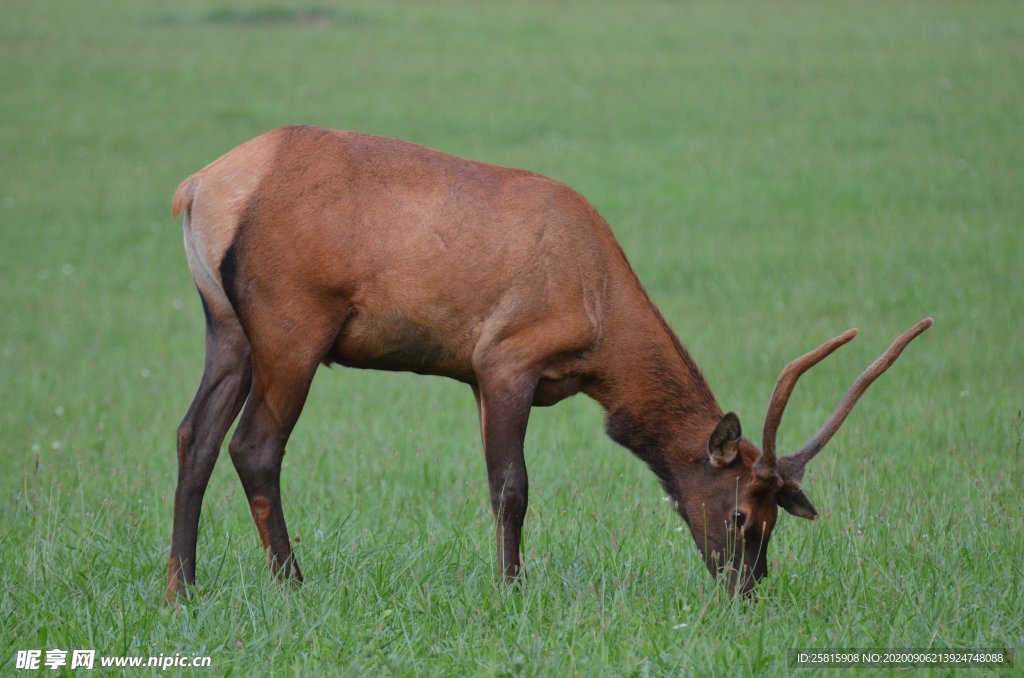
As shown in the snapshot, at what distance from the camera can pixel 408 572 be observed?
232 inches

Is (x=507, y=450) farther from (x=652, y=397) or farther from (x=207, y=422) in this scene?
(x=207, y=422)

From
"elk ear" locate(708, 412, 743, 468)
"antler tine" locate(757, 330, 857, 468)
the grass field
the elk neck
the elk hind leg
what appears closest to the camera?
the grass field

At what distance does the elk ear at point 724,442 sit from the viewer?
18.7 ft

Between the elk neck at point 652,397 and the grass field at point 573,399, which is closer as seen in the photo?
the grass field at point 573,399

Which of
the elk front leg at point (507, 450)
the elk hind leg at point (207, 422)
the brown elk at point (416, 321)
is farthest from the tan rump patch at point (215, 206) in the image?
the elk front leg at point (507, 450)

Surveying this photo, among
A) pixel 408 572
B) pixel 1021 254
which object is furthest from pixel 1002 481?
pixel 1021 254

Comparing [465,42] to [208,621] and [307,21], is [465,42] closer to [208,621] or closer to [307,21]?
[307,21]

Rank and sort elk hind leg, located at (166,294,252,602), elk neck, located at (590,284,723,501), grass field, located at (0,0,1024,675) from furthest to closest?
elk neck, located at (590,284,723,501), elk hind leg, located at (166,294,252,602), grass field, located at (0,0,1024,675)

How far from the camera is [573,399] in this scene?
1158cm

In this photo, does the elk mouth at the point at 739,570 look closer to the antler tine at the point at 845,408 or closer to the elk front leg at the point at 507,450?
the antler tine at the point at 845,408

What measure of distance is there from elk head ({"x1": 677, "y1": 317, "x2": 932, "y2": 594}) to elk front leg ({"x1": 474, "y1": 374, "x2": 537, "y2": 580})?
81 centimetres

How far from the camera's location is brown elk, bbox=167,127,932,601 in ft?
18.9

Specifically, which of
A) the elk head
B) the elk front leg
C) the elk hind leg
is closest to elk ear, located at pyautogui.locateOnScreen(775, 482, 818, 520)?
the elk head

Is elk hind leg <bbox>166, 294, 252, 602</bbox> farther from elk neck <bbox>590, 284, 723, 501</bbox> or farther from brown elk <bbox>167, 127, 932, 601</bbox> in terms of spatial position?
elk neck <bbox>590, 284, 723, 501</bbox>
